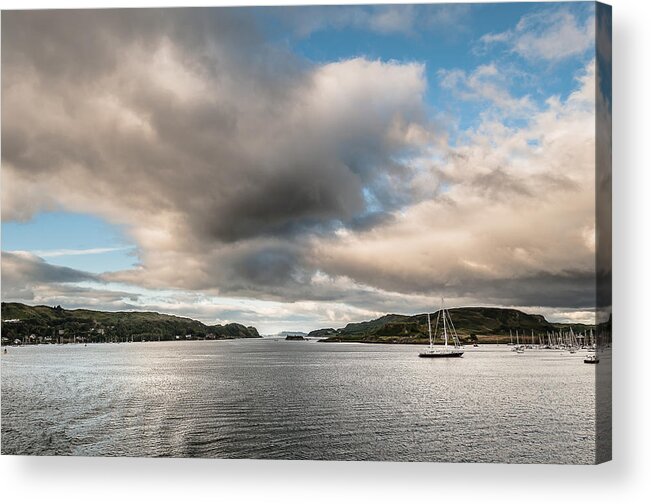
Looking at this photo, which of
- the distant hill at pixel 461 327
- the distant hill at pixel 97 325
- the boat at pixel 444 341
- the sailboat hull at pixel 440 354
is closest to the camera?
the distant hill at pixel 461 327

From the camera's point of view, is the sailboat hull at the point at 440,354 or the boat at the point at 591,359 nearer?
the boat at the point at 591,359

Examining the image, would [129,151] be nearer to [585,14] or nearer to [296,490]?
[296,490]

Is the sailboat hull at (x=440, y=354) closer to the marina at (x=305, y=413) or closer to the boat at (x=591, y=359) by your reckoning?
the marina at (x=305, y=413)

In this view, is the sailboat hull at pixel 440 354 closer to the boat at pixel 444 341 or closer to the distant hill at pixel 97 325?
the boat at pixel 444 341

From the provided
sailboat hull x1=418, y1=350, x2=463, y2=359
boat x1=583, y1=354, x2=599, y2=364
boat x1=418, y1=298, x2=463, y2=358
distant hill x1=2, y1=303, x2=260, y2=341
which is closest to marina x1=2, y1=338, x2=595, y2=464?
boat x1=583, y1=354, x2=599, y2=364

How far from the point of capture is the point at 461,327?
66.7ft

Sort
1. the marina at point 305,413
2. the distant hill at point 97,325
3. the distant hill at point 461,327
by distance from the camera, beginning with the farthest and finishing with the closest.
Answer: the distant hill at point 97,325 < the distant hill at point 461,327 < the marina at point 305,413

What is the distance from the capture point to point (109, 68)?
19.0m

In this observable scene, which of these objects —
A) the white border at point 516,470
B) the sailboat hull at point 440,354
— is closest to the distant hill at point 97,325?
the white border at point 516,470

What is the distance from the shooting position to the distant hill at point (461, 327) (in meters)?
19.5

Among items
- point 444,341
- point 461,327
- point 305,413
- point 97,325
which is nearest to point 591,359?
point 461,327

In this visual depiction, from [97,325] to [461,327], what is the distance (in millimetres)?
10200

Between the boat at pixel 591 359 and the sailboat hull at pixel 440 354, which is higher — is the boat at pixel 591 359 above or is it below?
above

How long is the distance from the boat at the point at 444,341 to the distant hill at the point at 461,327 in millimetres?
123
